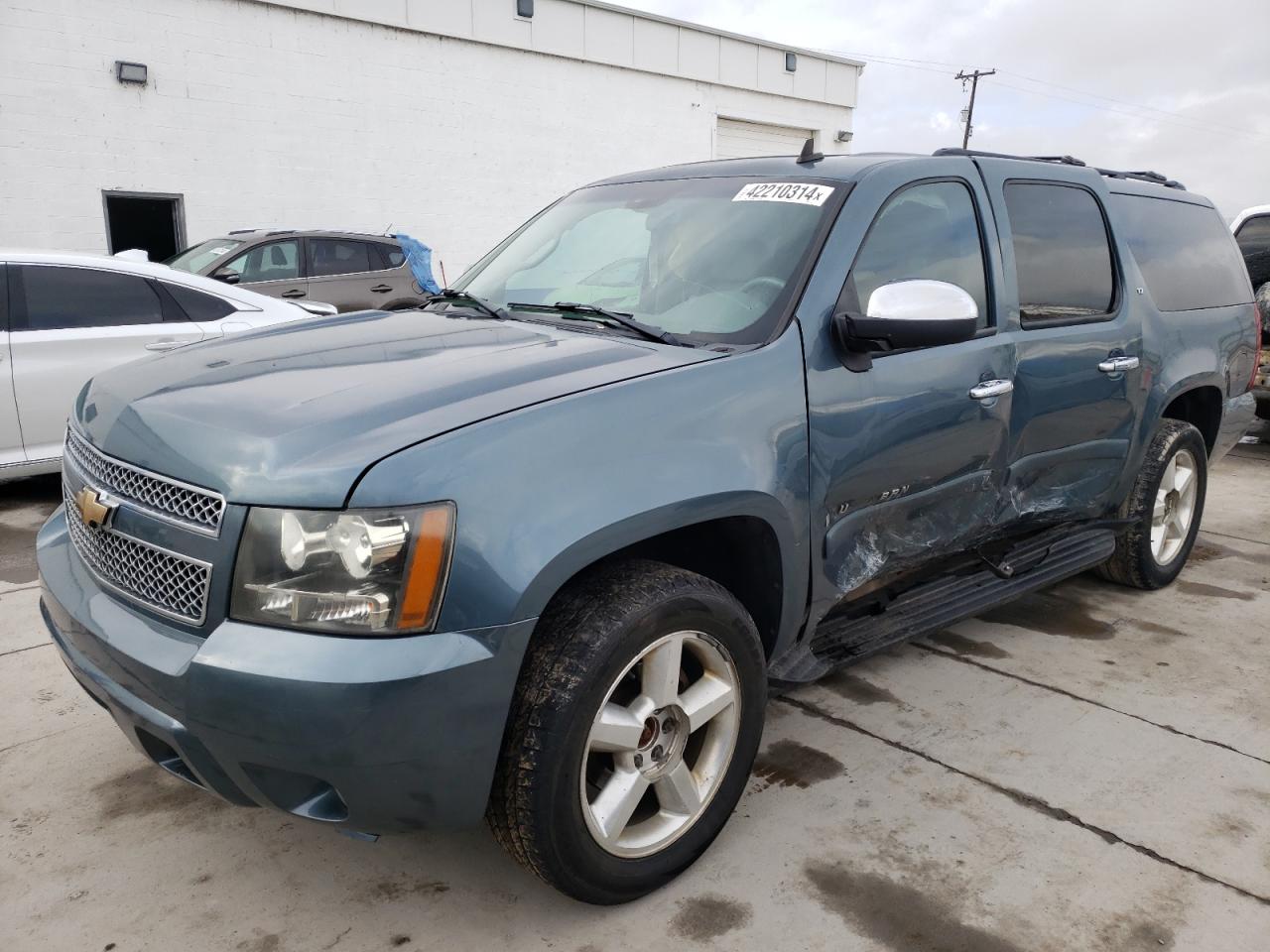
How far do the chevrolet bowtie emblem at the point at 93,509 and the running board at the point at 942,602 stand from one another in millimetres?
1767

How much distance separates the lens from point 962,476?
3.31 m

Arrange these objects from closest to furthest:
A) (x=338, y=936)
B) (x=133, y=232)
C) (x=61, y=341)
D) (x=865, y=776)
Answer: (x=338, y=936) < (x=865, y=776) < (x=61, y=341) < (x=133, y=232)

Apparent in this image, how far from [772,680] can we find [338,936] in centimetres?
131

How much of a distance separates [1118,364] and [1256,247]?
21.8 ft

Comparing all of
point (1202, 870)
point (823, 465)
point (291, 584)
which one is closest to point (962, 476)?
point (823, 465)

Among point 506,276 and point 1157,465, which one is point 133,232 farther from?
point 1157,465

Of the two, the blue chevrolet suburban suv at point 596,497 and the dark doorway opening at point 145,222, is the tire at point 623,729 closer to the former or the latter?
the blue chevrolet suburban suv at point 596,497

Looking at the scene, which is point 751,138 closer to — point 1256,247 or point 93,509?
point 1256,247

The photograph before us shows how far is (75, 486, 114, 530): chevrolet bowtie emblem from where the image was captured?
92.4 inches

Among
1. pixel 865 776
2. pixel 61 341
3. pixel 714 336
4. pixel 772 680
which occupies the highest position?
pixel 714 336

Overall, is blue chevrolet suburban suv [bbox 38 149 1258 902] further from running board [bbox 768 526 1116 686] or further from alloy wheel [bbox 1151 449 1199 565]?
alloy wheel [bbox 1151 449 1199 565]

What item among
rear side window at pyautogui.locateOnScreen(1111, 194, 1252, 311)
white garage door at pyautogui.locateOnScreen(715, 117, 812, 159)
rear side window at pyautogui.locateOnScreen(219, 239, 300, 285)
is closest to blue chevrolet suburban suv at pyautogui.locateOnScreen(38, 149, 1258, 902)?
rear side window at pyautogui.locateOnScreen(1111, 194, 1252, 311)

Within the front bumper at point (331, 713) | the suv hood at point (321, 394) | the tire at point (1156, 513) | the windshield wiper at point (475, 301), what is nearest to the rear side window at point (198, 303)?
the windshield wiper at point (475, 301)

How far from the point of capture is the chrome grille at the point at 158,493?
2113 millimetres
